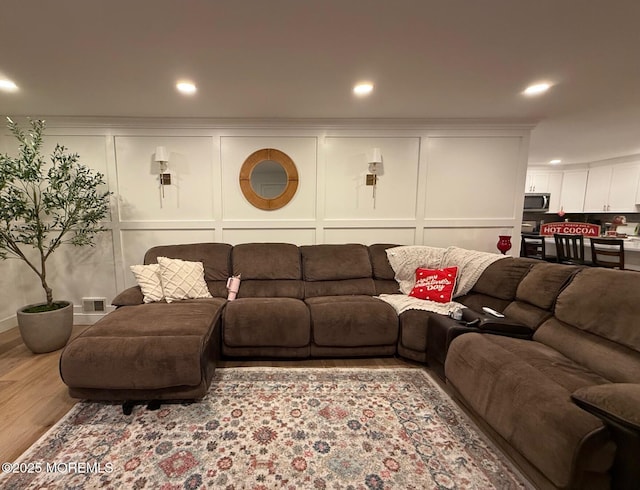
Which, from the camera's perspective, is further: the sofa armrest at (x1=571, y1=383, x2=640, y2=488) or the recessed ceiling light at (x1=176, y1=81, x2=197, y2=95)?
the recessed ceiling light at (x1=176, y1=81, x2=197, y2=95)

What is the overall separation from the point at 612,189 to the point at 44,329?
28.6 ft

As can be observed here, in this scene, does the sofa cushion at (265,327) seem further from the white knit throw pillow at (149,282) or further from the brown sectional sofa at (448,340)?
the white knit throw pillow at (149,282)

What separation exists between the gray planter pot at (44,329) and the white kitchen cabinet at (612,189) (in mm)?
8559

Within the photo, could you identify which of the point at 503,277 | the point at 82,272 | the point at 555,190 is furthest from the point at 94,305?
the point at 555,190

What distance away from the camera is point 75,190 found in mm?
2680

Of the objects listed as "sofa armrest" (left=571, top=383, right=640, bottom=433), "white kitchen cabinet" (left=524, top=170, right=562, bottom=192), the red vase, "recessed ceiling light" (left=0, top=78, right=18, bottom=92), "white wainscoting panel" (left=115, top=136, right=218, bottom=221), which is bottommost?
"sofa armrest" (left=571, top=383, right=640, bottom=433)

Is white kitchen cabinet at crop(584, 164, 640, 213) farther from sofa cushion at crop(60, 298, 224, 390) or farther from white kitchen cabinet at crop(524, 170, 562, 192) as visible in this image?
sofa cushion at crop(60, 298, 224, 390)

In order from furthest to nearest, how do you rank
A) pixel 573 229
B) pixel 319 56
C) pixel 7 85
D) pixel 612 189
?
pixel 573 229 → pixel 612 189 → pixel 7 85 → pixel 319 56

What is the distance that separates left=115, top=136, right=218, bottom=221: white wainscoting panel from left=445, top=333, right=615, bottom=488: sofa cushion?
293 centimetres

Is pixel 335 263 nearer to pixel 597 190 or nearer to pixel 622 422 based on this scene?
pixel 622 422

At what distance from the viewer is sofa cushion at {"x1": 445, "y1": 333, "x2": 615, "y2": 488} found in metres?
1.06

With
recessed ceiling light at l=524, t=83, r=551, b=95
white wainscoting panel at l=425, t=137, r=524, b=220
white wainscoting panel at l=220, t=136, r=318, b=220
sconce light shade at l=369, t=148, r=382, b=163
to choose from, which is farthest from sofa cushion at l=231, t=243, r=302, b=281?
recessed ceiling light at l=524, t=83, r=551, b=95

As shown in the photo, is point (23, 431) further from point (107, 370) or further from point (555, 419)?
point (555, 419)

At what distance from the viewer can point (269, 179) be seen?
321cm
